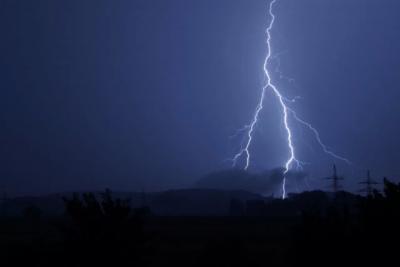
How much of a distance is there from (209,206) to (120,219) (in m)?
133

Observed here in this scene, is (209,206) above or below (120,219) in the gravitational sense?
above

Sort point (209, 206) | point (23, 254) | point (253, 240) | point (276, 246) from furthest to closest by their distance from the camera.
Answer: point (209, 206), point (253, 240), point (276, 246), point (23, 254)

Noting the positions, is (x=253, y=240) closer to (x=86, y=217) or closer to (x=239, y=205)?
(x=86, y=217)

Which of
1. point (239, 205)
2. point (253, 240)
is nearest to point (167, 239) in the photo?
point (253, 240)

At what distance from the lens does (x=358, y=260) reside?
43.0ft

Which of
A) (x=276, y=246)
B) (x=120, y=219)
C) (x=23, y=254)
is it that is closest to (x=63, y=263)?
(x=120, y=219)

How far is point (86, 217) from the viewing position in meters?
14.9

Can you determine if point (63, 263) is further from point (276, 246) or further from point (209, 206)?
point (209, 206)

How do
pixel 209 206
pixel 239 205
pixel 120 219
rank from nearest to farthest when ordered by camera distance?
pixel 120 219
pixel 239 205
pixel 209 206

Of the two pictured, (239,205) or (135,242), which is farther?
(239,205)

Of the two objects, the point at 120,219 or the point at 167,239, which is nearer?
the point at 120,219

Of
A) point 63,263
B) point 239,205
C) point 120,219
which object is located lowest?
point 63,263

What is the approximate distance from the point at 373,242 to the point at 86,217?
6401 millimetres

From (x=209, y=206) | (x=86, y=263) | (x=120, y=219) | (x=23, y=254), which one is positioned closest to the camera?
(x=86, y=263)
